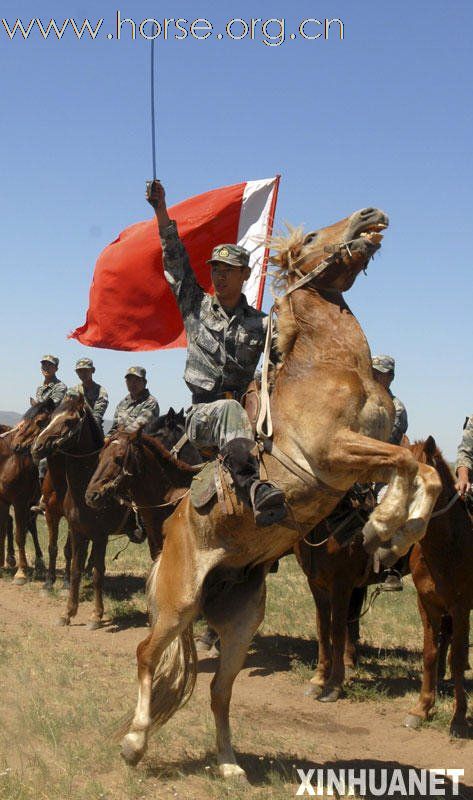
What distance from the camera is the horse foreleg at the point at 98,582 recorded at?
39.1ft

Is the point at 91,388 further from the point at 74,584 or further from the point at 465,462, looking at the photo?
the point at 465,462

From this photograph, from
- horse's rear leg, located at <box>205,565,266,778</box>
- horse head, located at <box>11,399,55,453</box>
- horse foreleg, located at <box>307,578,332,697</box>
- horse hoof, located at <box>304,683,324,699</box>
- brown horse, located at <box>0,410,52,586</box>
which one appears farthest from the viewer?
brown horse, located at <box>0,410,52,586</box>

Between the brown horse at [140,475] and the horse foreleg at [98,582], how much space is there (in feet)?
5.84

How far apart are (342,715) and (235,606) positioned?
2.83 m

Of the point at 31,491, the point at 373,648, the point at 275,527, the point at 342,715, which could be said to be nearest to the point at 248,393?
the point at 275,527

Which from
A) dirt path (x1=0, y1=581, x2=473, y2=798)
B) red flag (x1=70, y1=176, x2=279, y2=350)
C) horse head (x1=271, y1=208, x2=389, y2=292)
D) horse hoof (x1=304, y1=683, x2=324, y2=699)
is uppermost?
red flag (x1=70, y1=176, x2=279, y2=350)

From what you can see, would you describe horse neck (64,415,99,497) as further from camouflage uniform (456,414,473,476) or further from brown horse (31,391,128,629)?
camouflage uniform (456,414,473,476)

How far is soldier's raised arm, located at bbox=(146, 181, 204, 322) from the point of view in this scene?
649 cm

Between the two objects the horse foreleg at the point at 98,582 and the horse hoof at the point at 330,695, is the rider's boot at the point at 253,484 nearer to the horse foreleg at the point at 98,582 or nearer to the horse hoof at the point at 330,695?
the horse hoof at the point at 330,695

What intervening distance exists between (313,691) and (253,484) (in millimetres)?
4500

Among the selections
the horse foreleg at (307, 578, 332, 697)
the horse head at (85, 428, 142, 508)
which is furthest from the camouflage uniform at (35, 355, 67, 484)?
the horse foreleg at (307, 578, 332, 697)

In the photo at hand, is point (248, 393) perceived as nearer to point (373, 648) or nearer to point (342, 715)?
point (342, 715)

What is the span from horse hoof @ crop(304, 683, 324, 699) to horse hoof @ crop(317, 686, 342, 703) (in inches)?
3.1

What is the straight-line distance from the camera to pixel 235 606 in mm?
6301
